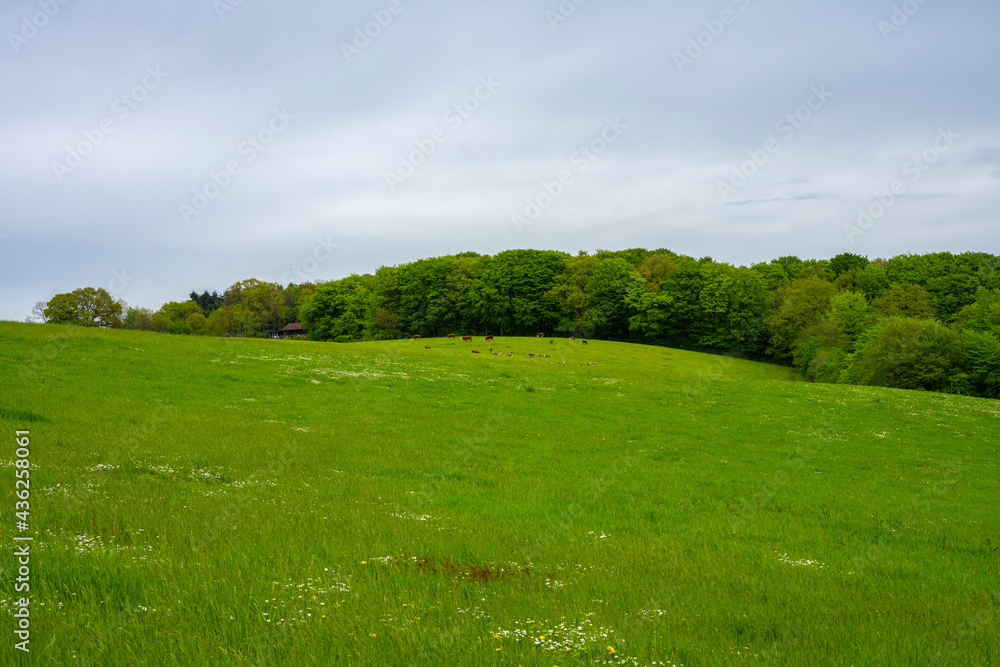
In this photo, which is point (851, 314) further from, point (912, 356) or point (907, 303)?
point (912, 356)

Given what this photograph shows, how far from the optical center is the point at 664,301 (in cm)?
11219

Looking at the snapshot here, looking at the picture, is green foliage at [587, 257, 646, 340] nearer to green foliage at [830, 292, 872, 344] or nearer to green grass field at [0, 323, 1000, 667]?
green foliage at [830, 292, 872, 344]

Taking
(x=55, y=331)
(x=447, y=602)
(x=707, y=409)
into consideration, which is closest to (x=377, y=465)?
(x=447, y=602)

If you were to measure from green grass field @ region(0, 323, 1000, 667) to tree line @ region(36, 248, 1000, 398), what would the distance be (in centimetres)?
6574

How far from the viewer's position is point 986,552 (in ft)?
41.7

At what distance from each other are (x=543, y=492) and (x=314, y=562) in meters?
8.47

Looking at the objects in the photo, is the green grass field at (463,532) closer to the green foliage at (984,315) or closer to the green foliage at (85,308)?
the green foliage at (85,308)

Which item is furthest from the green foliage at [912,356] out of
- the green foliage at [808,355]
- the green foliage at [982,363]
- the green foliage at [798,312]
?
the green foliage at [798,312]

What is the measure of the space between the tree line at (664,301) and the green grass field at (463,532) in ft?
216

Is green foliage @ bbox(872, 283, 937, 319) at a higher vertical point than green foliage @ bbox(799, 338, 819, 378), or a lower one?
higher

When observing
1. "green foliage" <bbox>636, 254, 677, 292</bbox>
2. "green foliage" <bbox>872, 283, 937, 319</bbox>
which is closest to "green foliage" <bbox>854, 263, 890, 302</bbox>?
"green foliage" <bbox>872, 283, 937, 319</bbox>

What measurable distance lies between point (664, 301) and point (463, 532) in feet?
351

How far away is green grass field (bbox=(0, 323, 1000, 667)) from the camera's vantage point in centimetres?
595

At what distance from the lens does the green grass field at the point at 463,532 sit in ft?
19.5
